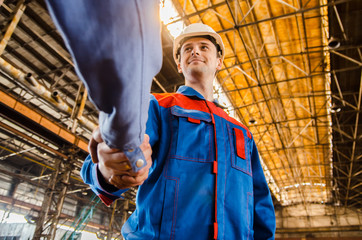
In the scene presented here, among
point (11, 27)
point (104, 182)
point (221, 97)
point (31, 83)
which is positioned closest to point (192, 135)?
point (104, 182)

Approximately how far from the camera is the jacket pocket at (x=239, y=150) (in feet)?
4.77

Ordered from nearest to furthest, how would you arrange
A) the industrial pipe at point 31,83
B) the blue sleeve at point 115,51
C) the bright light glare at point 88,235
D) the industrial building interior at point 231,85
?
the blue sleeve at point 115,51 → the industrial pipe at point 31,83 → the industrial building interior at point 231,85 → the bright light glare at point 88,235

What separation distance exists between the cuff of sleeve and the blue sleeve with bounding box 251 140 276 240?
108cm

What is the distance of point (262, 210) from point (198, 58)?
1114 millimetres

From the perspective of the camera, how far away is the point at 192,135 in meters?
A: 1.40

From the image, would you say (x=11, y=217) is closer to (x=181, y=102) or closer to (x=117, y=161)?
(x=181, y=102)

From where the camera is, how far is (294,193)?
2847 cm

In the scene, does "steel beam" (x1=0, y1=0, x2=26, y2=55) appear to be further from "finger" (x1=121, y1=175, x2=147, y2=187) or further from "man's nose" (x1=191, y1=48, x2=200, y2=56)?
"finger" (x1=121, y1=175, x2=147, y2=187)

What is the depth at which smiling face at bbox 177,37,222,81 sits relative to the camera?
1.84 meters

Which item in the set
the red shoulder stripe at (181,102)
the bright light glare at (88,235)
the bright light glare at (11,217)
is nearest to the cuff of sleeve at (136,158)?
the red shoulder stripe at (181,102)

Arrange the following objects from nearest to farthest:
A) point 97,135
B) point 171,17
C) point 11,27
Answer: point 97,135
point 11,27
point 171,17

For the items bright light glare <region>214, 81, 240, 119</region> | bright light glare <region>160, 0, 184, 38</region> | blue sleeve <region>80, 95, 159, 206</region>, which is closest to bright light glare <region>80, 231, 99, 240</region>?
bright light glare <region>214, 81, 240, 119</region>

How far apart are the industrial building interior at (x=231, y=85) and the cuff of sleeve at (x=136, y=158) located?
213 inches

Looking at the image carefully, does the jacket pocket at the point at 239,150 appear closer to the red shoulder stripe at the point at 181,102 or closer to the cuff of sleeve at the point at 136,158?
the red shoulder stripe at the point at 181,102
